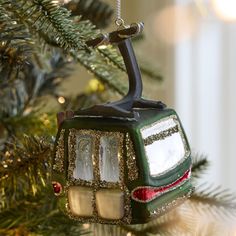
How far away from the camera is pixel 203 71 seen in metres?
1.53

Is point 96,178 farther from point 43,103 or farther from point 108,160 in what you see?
point 43,103

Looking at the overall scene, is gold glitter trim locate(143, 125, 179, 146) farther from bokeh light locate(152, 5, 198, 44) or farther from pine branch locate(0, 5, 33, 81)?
bokeh light locate(152, 5, 198, 44)

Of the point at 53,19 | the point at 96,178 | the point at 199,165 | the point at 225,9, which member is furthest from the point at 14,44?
the point at 225,9

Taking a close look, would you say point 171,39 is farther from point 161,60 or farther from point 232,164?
point 232,164

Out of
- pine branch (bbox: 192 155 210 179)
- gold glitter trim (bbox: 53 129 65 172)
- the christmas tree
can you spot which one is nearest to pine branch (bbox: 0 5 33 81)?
the christmas tree

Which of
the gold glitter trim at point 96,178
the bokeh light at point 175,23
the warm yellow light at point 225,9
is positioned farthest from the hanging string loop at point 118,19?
the bokeh light at point 175,23

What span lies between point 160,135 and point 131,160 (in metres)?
0.04

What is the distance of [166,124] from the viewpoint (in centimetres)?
57

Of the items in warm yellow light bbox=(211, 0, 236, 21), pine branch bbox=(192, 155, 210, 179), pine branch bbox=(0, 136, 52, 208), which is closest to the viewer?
pine branch bbox=(0, 136, 52, 208)

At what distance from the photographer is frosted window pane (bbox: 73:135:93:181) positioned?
56 centimetres

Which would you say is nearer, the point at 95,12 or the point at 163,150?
the point at 163,150

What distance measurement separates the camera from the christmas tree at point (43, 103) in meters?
0.61

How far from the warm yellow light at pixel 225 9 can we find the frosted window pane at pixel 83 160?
913mm

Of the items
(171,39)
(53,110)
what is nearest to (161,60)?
(171,39)
